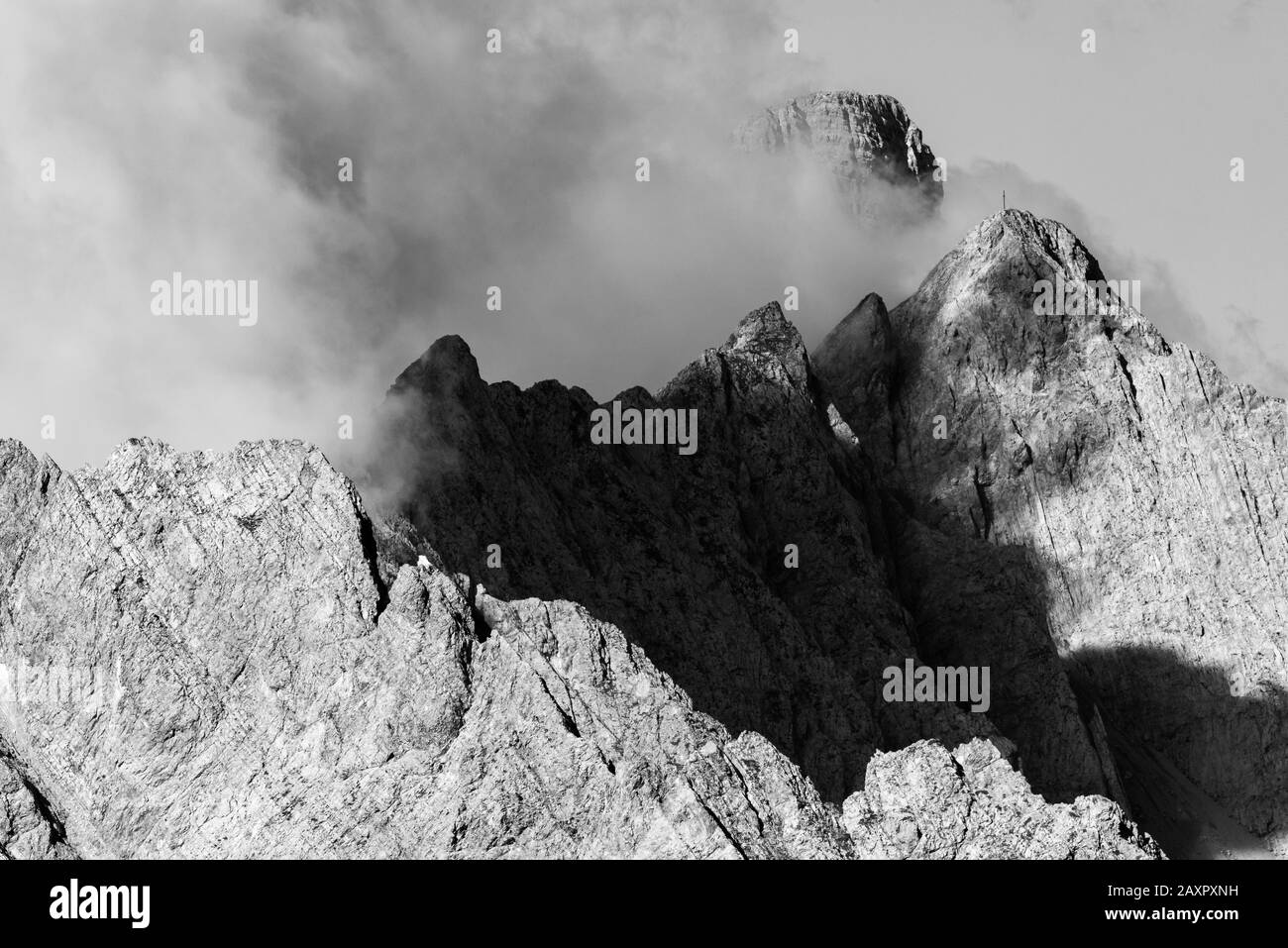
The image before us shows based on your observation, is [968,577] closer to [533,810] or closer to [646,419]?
[646,419]

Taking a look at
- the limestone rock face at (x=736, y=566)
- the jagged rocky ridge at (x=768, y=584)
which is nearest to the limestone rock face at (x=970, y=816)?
the jagged rocky ridge at (x=768, y=584)

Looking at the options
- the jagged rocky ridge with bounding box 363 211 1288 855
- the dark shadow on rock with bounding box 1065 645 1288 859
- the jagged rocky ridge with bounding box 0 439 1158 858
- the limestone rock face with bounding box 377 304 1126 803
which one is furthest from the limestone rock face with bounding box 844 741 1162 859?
the dark shadow on rock with bounding box 1065 645 1288 859

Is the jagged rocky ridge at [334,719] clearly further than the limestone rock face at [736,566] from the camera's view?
No

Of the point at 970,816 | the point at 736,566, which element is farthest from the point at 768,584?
the point at 970,816

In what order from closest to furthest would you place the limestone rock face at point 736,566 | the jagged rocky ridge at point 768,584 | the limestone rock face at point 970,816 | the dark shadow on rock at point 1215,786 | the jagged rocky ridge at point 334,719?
1. the jagged rocky ridge at point 334,719
2. the limestone rock face at point 970,816
3. the limestone rock face at point 736,566
4. the jagged rocky ridge at point 768,584
5. the dark shadow on rock at point 1215,786

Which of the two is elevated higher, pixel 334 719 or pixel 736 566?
pixel 736 566

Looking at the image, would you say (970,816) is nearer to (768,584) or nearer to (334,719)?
(334,719)

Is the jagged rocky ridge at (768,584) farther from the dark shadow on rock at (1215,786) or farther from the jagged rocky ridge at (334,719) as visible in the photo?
the jagged rocky ridge at (334,719)

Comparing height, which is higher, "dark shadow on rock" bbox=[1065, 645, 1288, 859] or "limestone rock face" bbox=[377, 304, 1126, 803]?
"limestone rock face" bbox=[377, 304, 1126, 803]

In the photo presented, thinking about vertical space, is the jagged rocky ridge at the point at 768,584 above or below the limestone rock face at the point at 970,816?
above

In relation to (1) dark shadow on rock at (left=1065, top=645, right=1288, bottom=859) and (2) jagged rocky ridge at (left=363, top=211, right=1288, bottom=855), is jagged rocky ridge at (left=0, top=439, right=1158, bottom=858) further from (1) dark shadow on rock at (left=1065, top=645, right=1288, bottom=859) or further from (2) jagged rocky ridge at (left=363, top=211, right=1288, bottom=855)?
(1) dark shadow on rock at (left=1065, top=645, right=1288, bottom=859)
